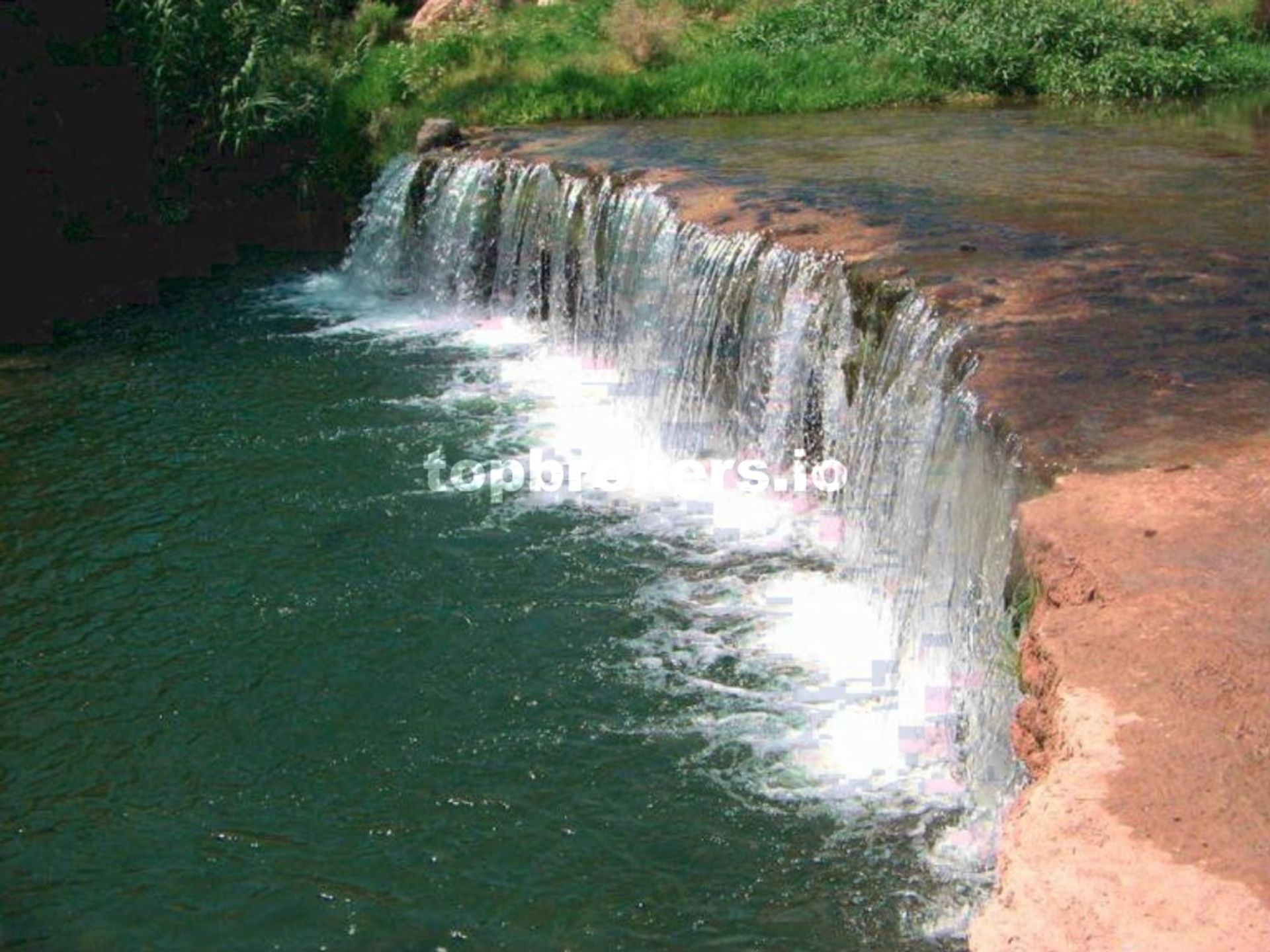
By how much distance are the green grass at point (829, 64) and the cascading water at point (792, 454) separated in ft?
9.50

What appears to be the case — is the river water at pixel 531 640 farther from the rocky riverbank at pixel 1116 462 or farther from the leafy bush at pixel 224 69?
the leafy bush at pixel 224 69

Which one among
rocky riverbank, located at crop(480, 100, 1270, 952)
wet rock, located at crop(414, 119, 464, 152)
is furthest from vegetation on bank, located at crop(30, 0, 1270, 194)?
rocky riverbank, located at crop(480, 100, 1270, 952)

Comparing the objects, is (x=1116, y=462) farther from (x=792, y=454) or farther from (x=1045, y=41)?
(x=1045, y=41)

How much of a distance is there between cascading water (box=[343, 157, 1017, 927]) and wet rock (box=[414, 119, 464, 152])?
1014 mm

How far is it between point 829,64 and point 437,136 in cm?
468

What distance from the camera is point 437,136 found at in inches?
600

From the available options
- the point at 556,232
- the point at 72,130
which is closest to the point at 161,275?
the point at 72,130

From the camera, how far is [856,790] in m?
6.37

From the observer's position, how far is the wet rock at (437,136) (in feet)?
50.1

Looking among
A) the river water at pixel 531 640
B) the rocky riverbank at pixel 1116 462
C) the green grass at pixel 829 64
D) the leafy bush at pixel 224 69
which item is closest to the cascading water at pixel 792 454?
the river water at pixel 531 640

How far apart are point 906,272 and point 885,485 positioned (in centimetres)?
156

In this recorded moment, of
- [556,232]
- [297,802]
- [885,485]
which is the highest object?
[556,232]

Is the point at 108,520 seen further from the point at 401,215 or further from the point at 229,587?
the point at 401,215

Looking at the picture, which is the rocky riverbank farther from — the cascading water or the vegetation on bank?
the vegetation on bank
